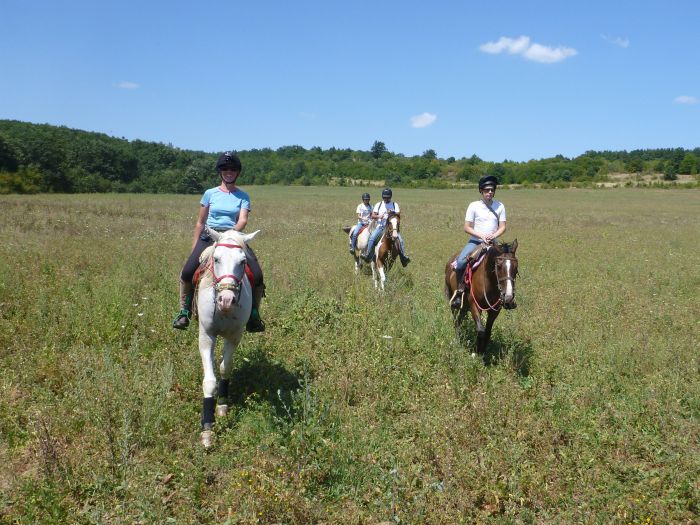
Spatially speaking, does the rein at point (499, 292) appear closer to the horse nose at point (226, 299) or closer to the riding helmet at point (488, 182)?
the riding helmet at point (488, 182)

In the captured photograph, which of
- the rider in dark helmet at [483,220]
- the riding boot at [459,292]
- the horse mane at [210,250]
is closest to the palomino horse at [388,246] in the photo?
the riding boot at [459,292]

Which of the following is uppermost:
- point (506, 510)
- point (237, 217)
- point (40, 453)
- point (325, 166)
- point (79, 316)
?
point (325, 166)

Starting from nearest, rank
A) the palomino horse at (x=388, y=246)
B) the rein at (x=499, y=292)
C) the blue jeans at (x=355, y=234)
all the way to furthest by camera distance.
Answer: the rein at (x=499, y=292), the palomino horse at (x=388, y=246), the blue jeans at (x=355, y=234)

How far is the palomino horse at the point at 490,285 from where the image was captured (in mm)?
6566

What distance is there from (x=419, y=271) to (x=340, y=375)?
7979 millimetres

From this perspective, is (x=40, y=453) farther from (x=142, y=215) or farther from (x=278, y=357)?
(x=142, y=215)

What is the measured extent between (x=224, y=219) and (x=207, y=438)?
2645 mm

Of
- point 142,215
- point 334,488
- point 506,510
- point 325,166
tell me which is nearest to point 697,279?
point 506,510

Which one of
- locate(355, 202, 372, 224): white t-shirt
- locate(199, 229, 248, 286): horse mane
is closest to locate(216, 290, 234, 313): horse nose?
locate(199, 229, 248, 286): horse mane

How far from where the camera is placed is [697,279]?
43.0ft

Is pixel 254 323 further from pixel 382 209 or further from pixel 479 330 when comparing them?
pixel 382 209

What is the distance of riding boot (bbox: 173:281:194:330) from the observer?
609cm

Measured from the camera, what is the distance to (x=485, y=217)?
773cm

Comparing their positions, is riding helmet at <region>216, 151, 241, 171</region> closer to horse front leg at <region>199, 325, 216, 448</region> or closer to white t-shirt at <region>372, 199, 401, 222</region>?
horse front leg at <region>199, 325, 216, 448</region>
